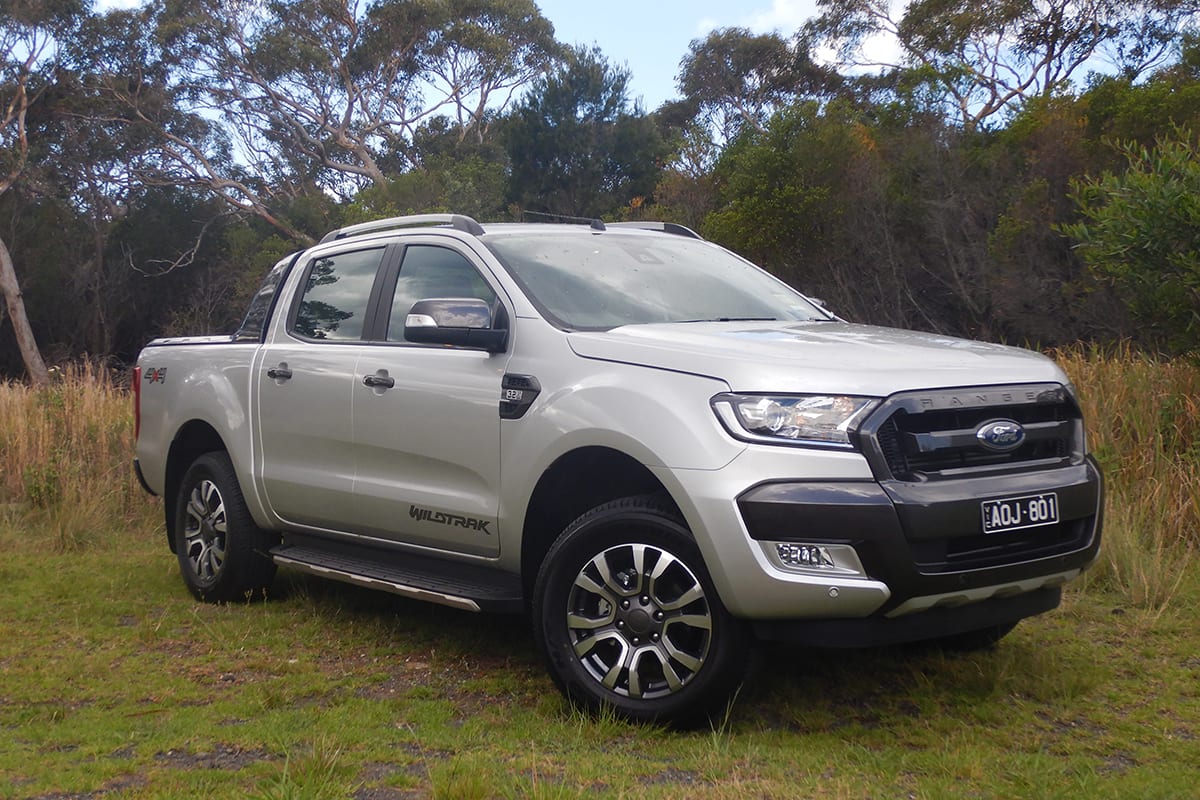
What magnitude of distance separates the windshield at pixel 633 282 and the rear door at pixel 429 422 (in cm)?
21

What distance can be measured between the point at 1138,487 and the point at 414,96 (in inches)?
1221

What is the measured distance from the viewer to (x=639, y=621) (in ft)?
13.4

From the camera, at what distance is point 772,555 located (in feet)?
12.2

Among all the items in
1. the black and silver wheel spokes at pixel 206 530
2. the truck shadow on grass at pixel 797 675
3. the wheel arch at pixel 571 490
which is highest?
the wheel arch at pixel 571 490

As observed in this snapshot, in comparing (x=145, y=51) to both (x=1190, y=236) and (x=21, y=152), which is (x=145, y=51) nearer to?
(x=21, y=152)

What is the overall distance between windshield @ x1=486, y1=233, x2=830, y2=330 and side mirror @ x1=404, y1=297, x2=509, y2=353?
211mm

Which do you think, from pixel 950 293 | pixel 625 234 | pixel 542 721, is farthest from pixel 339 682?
pixel 950 293

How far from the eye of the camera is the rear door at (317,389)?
5.42 meters

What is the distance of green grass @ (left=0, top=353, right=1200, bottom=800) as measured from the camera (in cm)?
365

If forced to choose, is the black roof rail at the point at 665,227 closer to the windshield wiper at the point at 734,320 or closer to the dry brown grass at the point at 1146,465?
the windshield wiper at the point at 734,320

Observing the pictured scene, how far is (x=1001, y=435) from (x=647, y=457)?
3.70 feet

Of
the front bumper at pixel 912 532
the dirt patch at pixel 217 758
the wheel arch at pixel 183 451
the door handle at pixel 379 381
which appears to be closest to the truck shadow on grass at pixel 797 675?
the front bumper at pixel 912 532

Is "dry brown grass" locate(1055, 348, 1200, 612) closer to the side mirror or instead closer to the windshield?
the windshield

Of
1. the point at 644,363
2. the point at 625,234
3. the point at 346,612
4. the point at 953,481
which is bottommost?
the point at 346,612
